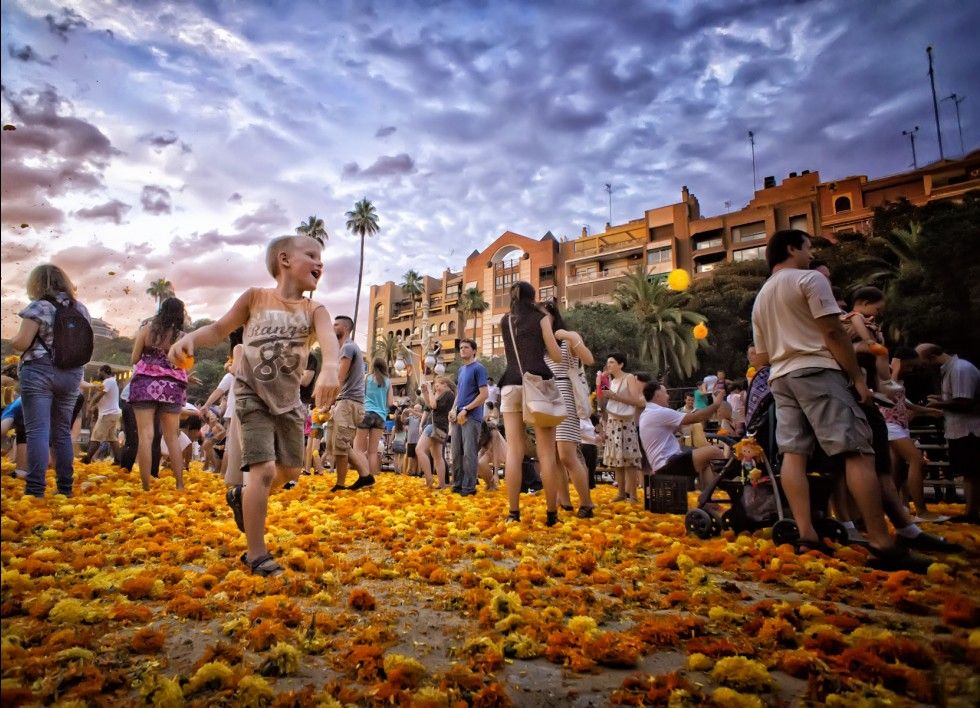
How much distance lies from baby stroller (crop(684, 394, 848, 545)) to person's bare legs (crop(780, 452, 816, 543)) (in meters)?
0.24

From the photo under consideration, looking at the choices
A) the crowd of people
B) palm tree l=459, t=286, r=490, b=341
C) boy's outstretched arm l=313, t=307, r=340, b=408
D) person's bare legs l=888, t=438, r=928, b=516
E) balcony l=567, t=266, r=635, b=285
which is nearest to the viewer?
boy's outstretched arm l=313, t=307, r=340, b=408

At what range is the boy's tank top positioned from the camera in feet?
10.2

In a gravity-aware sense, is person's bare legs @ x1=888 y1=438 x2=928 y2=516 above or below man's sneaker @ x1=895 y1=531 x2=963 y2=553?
above

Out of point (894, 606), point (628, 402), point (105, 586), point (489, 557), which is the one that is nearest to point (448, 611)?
point (489, 557)

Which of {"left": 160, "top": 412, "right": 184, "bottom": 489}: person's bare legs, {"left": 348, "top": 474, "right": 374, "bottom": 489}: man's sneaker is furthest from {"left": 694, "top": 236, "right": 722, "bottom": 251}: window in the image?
{"left": 160, "top": 412, "right": 184, "bottom": 489}: person's bare legs

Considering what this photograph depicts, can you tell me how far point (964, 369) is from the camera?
5492 millimetres

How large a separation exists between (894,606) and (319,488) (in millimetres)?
7050

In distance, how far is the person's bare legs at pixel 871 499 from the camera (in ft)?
10.9

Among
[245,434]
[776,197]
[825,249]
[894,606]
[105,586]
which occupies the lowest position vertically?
[894,606]

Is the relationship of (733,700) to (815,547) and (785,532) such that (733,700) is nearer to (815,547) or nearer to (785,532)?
(815,547)

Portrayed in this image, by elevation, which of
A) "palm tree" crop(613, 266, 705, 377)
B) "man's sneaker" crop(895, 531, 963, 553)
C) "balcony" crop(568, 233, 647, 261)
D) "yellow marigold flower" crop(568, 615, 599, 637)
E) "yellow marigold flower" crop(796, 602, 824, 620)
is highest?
"balcony" crop(568, 233, 647, 261)

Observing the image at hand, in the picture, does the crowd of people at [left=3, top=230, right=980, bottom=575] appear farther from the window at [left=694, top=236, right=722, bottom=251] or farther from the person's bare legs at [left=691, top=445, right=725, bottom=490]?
the window at [left=694, top=236, right=722, bottom=251]

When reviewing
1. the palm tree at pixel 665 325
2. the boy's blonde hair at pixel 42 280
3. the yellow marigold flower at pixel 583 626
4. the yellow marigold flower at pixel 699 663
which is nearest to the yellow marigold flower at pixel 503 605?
the yellow marigold flower at pixel 583 626

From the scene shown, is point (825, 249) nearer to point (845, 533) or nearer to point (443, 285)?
point (845, 533)
